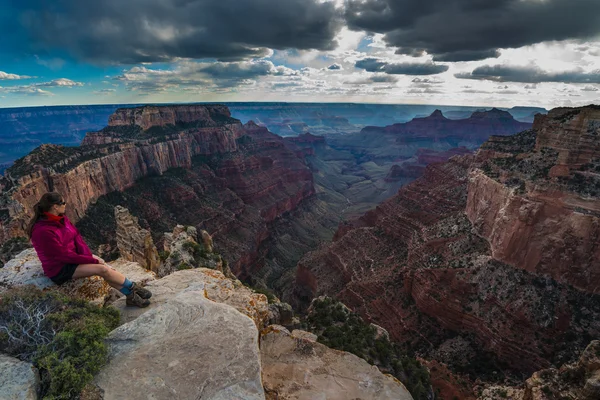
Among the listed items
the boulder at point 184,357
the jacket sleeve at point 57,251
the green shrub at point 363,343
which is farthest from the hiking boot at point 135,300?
the green shrub at point 363,343

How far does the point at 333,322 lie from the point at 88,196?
53711 mm

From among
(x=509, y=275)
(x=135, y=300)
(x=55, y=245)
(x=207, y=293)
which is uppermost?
(x=55, y=245)

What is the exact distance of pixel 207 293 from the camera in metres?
15.4

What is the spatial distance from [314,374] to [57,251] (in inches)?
474

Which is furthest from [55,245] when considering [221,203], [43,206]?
[221,203]

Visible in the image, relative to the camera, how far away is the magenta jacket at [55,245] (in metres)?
11.3

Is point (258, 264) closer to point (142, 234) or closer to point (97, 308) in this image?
point (142, 234)

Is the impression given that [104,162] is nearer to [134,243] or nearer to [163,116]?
[134,243]

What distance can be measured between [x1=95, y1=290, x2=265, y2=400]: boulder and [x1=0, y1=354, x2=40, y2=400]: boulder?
1507 mm

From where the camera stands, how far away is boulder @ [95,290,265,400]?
9.51 m

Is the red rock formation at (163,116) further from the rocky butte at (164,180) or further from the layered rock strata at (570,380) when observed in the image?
the layered rock strata at (570,380)

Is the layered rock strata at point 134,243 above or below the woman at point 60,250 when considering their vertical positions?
below

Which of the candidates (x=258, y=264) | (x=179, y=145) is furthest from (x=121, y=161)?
(x=258, y=264)

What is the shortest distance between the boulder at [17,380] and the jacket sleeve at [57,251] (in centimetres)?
362
